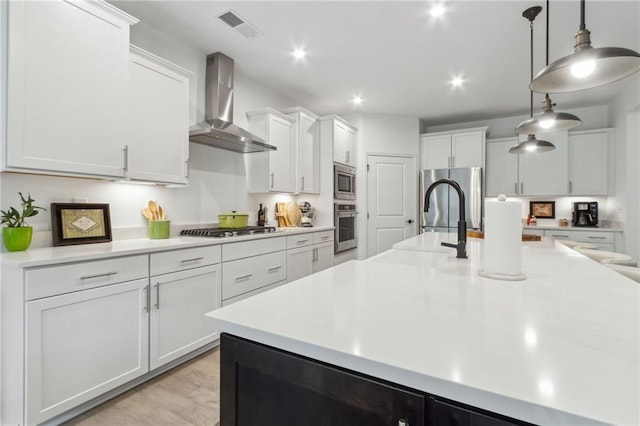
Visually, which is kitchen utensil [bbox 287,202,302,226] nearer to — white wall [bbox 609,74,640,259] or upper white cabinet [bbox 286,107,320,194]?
upper white cabinet [bbox 286,107,320,194]

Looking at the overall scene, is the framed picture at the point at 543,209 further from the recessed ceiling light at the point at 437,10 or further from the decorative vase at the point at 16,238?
the decorative vase at the point at 16,238

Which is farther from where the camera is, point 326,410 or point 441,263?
point 441,263

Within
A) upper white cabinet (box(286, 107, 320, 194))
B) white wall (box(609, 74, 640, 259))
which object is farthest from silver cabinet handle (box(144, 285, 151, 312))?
white wall (box(609, 74, 640, 259))

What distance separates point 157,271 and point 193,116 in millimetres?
1617

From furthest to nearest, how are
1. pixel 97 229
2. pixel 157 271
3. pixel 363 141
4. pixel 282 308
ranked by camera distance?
pixel 363 141, pixel 97 229, pixel 157 271, pixel 282 308

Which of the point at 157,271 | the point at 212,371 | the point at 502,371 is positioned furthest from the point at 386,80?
the point at 502,371

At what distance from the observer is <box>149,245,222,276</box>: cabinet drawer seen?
6.61ft

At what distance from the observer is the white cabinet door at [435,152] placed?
5062mm

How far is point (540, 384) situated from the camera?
1.48ft

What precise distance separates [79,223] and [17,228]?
1.14 feet

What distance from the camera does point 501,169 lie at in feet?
16.2

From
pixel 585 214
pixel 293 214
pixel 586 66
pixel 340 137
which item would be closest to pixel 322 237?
pixel 293 214

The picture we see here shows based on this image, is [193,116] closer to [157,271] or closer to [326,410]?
[157,271]

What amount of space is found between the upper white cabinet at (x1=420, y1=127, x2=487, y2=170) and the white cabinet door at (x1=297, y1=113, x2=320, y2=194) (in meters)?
1.98
